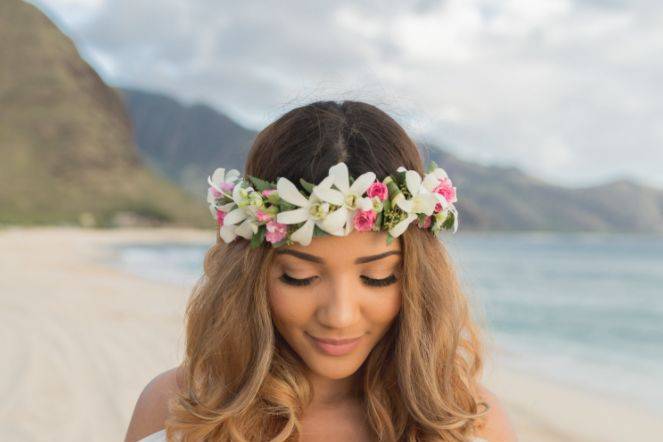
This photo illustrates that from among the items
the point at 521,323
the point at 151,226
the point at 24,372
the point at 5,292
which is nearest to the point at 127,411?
the point at 24,372

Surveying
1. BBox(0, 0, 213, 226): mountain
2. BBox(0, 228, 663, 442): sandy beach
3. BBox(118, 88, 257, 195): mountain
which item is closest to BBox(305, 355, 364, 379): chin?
BBox(0, 228, 663, 442): sandy beach

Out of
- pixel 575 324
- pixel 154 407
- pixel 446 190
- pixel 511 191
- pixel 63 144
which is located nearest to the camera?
pixel 446 190

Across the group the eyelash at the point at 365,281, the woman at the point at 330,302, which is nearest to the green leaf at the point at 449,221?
the woman at the point at 330,302

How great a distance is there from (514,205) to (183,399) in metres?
117

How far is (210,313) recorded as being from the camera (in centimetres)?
238

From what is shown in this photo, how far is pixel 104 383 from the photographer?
5.93m

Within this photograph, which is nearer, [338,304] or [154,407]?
[338,304]

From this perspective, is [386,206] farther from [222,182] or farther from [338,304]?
[222,182]

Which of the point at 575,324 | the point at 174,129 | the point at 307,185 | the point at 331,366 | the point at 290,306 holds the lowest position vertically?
the point at 575,324

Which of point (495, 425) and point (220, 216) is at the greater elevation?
point (220, 216)

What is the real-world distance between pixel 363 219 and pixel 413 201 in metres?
0.18

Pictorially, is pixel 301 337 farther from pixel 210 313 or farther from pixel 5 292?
pixel 5 292

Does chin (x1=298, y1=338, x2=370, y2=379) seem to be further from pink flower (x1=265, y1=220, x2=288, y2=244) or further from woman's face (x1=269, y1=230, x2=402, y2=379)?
pink flower (x1=265, y1=220, x2=288, y2=244)

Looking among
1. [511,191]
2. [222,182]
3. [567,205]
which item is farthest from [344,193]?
[567,205]
